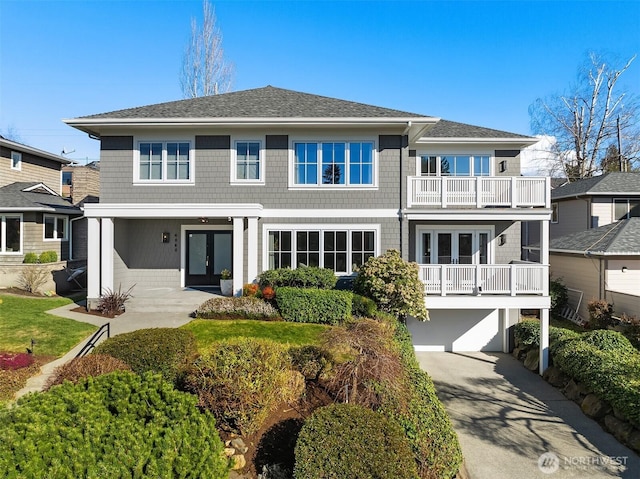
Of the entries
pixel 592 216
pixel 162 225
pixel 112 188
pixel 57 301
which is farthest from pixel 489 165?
pixel 57 301

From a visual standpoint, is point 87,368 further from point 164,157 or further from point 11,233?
point 11,233

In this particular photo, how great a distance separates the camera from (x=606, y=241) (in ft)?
50.9

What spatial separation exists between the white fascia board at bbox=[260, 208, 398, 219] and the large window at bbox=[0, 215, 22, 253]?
11.8 metres

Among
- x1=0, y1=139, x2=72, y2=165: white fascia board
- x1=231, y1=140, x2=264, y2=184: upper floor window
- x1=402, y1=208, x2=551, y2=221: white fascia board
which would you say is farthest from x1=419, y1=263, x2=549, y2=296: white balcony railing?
x1=0, y1=139, x2=72, y2=165: white fascia board

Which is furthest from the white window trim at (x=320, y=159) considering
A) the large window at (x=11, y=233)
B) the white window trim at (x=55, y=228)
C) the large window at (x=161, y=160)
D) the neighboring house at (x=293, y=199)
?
the large window at (x=11, y=233)

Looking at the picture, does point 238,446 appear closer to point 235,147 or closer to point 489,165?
point 235,147

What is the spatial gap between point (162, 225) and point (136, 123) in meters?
3.65

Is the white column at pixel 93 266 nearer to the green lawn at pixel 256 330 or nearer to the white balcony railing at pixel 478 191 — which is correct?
the green lawn at pixel 256 330

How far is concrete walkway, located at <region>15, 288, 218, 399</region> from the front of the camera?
416 inches

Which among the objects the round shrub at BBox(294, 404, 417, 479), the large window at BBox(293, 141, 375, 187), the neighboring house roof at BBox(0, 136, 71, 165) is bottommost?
the round shrub at BBox(294, 404, 417, 479)

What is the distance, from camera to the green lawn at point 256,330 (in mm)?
9141

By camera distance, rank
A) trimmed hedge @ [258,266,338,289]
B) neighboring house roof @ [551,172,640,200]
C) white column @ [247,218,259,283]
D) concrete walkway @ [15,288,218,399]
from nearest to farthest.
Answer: concrete walkway @ [15,288,218,399]
trimmed hedge @ [258,266,338,289]
white column @ [247,218,259,283]
neighboring house roof @ [551,172,640,200]

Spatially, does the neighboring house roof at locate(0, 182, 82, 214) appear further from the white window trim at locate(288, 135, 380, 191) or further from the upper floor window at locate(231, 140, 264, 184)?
the white window trim at locate(288, 135, 380, 191)

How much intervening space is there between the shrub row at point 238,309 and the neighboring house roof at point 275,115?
19.0ft
